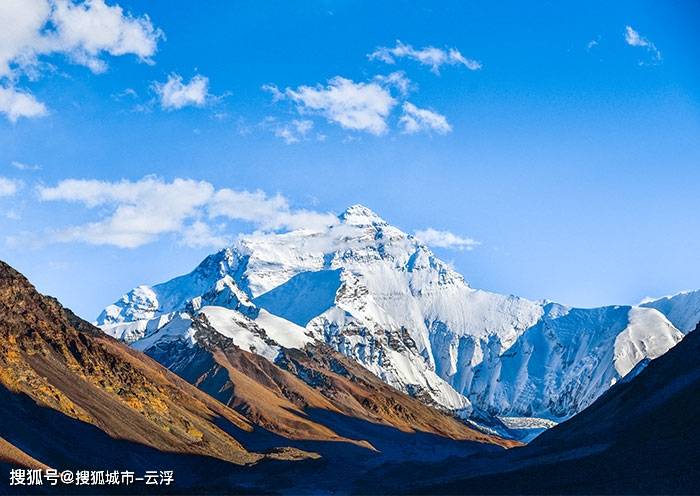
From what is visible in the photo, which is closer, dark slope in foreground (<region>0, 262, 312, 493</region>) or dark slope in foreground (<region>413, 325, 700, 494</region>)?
dark slope in foreground (<region>413, 325, 700, 494</region>)

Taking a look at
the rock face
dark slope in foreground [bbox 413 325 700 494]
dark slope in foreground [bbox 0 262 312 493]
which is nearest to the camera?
dark slope in foreground [bbox 413 325 700 494]

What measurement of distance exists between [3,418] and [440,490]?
5061cm

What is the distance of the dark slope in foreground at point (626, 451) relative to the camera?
302ft

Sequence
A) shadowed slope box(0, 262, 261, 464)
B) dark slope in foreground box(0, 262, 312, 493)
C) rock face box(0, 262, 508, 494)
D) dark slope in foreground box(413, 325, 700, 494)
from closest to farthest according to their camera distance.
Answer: dark slope in foreground box(413, 325, 700, 494) → dark slope in foreground box(0, 262, 312, 493) → rock face box(0, 262, 508, 494) → shadowed slope box(0, 262, 261, 464)

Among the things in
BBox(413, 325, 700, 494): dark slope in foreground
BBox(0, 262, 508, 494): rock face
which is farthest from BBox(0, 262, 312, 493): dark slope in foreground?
BBox(413, 325, 700, 494): dark slope in foreground

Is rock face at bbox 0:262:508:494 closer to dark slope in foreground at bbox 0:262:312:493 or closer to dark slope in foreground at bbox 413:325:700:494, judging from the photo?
dark slope in foreground at bbox 0:262:312:493

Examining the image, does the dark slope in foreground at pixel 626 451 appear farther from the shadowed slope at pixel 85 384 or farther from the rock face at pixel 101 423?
the shadowed slope at pixel 85 384

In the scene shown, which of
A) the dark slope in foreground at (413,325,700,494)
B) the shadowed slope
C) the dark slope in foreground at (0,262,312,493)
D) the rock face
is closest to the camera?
the dark slope in foreground at (413,325,700,494)

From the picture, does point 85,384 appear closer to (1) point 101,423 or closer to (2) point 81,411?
(1) point 101,423

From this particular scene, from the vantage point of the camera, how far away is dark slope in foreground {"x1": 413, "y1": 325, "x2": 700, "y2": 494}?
92.2 m

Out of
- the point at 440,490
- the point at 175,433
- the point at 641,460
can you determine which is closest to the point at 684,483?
the point at 641,460

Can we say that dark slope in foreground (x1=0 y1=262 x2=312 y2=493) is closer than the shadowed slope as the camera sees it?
Yes

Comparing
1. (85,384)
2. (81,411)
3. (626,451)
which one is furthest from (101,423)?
(626,451)

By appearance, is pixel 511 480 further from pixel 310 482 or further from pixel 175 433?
pixel 175 433
